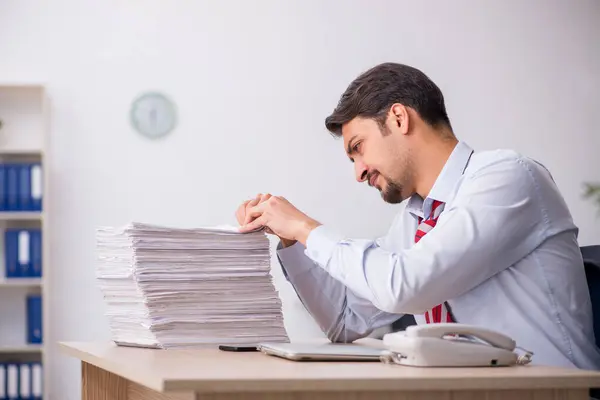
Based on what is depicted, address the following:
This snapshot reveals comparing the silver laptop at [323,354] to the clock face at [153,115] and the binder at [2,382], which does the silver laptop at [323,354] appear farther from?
the clock face at [153,115]

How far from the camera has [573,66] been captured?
17.0ft

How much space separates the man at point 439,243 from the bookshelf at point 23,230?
2825mm

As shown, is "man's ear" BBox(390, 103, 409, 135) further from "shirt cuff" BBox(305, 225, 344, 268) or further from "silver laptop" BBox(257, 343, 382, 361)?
"silver laptop" BBox(257, 343, 382, 361)

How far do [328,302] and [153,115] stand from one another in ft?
10.2

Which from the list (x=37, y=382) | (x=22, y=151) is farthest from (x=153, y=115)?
(x=37, y=382)

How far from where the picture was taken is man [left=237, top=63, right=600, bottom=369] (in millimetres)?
1463

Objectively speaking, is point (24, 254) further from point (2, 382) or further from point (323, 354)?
point (323, 354)

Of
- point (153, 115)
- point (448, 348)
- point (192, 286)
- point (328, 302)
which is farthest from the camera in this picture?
point (153, 115)

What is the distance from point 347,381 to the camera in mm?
998

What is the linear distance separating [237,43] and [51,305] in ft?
5.71

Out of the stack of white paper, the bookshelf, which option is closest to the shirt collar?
the stack of white paper

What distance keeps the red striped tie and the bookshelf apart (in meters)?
2.95

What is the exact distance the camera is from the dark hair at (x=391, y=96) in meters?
1.80

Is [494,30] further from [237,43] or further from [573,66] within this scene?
[237,43]
